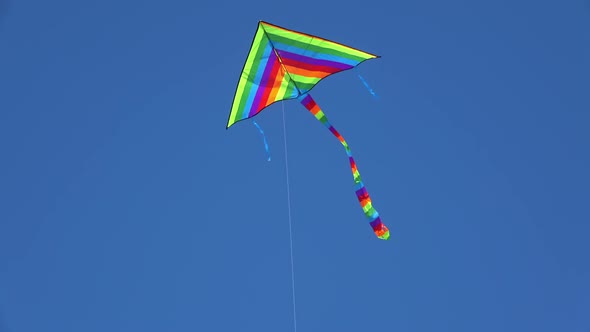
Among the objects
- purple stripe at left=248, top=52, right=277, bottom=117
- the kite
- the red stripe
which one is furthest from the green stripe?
the red stripe

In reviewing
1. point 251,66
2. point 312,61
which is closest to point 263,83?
point 251,66

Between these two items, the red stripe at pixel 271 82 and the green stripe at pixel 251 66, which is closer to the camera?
the green stripe at pixel 251 66

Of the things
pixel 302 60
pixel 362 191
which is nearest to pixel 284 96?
pixel 302 60

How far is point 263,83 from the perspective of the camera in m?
10.7

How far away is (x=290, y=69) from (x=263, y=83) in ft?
1.44

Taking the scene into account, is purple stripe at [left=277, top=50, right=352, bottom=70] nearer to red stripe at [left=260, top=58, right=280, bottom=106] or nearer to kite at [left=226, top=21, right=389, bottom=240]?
kite at [left=226, top=21, right=389, bottom=240]

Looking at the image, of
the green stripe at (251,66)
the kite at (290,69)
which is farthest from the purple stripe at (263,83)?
the green stripe at (251,66)

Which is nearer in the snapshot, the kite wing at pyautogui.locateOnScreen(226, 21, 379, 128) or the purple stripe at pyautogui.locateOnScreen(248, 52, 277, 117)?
the kite wing at pyautogui.locateOnScreen(226, 21, 379, 128)

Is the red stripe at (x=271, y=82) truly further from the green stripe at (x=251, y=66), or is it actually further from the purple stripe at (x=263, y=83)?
the green stripe at (x=251, y=66)

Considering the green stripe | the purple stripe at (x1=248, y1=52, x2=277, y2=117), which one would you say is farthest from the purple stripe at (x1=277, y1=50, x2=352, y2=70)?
the green stripe

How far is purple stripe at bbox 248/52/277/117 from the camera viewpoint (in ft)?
34.4

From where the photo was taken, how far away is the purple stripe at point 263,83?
34.4 ft

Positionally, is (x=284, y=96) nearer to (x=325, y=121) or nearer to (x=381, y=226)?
(x=325, y=121)

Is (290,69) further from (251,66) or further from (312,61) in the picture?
(251,66)
